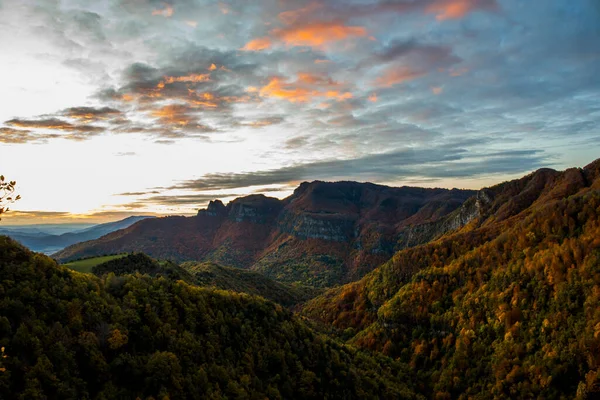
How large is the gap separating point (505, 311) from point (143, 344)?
74125mm

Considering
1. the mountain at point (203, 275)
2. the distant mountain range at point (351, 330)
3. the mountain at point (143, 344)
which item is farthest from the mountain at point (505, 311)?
the mountain at point (203, 275)

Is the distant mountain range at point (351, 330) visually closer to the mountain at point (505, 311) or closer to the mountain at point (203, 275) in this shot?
the mountain at point (505, 311)

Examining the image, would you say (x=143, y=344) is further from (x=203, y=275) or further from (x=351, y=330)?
(x=203, y=275)

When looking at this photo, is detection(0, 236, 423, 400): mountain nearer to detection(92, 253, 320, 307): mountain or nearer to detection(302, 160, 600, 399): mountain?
detection(92, 253, 320, 307): mountain

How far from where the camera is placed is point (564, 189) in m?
116

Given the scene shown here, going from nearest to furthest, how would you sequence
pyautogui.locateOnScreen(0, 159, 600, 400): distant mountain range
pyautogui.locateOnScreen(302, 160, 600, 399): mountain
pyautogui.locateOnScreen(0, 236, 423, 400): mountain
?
pyautogui.locateOnScreen(0, 236, 423, 400): mountain, pyautogui.locateOnScreen(0, 159, 600, 400): distant mountain range, pyautogui.locateOnScreen(302, 160, 600, 399): mountain

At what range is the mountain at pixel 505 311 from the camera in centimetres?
6045

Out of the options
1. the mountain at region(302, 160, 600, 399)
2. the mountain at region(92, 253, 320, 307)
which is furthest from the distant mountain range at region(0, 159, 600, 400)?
the mountain at region(92, 253, 320, 307)

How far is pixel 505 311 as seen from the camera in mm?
75062

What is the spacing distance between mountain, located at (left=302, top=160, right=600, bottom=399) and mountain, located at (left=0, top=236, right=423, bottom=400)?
22.1m

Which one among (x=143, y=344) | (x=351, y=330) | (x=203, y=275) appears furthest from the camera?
(x=203, y=275)

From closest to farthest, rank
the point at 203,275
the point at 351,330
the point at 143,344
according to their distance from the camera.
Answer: the point at 143,344 → the point at 351,330 → the point at 203,275

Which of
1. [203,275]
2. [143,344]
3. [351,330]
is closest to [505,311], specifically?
[351,330]

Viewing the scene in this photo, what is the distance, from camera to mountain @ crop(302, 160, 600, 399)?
60.4m
